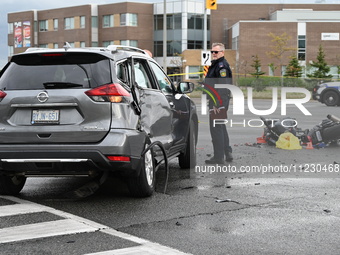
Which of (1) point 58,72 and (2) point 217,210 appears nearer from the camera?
(2) point 217,210

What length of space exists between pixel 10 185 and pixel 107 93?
1968 mm

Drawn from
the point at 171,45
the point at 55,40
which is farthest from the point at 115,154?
the point at 55,40

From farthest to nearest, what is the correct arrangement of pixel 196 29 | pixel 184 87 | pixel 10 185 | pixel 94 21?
1. pixel 94 21
2. pixel 196 29
3. pixel 184 87
4. pixel 10 185

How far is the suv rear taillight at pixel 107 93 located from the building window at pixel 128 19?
241 feet

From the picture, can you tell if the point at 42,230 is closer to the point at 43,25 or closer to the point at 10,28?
the point at 43,25

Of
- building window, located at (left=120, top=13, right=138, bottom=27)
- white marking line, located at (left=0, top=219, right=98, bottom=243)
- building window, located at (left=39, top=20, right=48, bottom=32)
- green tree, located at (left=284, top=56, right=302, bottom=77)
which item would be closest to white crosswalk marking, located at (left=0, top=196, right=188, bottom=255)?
white marking line, located at (left=0, top=219, right=98, bottom=243)

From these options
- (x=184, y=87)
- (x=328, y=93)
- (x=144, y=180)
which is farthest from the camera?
(x=328, y=93)

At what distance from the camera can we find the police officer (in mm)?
10273

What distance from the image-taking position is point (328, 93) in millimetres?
16047

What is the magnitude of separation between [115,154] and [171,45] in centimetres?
7326

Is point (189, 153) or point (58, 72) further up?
point (58, 72)

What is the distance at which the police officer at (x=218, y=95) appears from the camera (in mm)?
10273

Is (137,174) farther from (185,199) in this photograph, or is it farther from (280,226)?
(280,226)

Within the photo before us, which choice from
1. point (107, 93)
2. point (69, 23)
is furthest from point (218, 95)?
point (69, 23)
